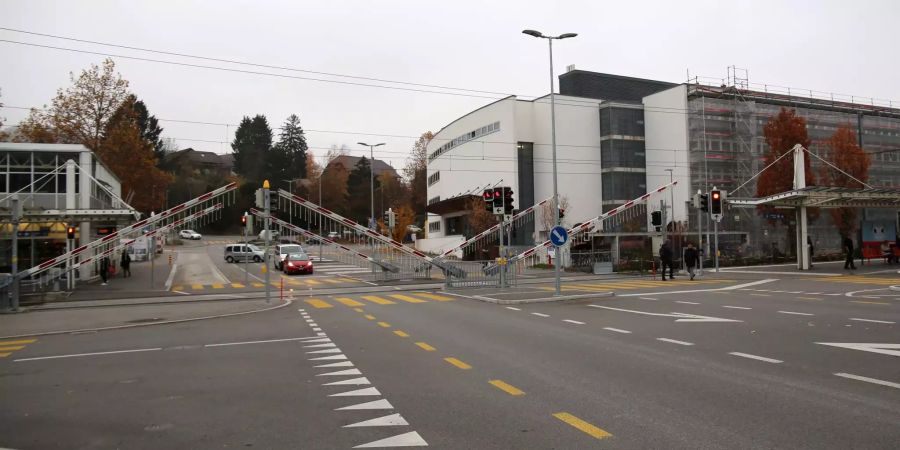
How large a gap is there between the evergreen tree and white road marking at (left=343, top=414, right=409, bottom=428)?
3763 inches

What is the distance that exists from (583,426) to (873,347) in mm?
6283

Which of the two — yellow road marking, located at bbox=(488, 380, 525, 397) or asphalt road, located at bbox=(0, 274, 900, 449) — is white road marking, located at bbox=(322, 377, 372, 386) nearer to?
asphalt road, located at bbox=(0, 274, 900, 449)

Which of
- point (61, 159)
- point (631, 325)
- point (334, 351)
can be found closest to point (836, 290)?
point (631, 325)

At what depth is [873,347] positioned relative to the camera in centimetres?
910

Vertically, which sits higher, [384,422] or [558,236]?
[558,236]

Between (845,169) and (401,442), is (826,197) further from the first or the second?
(401,442)

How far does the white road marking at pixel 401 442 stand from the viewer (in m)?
5.12

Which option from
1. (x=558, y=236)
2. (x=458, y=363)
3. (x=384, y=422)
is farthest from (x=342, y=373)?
(x=558, y=236)

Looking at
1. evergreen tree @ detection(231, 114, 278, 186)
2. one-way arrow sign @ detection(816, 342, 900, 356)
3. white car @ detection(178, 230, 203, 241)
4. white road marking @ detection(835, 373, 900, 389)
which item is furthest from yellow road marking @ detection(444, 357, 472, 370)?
evergreen tree @ detection(231, 114, 278, 186)

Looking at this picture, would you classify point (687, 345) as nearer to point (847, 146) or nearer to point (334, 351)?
point (334, 351)

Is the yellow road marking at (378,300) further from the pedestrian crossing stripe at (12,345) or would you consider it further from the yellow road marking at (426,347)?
the pedestrian crossing stripe at (12,345)

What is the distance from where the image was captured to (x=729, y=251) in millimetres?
45906

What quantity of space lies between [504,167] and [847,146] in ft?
89.0

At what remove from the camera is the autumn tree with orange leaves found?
143 ft
